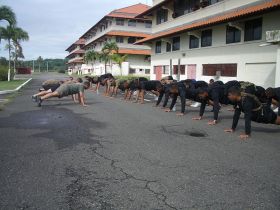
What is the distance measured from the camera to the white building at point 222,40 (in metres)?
18.2

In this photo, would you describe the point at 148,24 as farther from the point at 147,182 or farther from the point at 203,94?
the point at 147,182

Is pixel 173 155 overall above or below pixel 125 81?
below

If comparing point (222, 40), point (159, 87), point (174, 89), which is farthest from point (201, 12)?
point (174, 89)

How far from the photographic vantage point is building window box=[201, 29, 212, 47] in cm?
2422

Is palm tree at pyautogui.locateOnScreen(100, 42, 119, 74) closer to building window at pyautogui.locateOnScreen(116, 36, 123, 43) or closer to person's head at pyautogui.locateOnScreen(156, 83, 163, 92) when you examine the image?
building window at pyautogui.locateOnScreen(116, 36, 123, 43)

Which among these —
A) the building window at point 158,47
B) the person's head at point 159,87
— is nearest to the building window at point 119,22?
the building window at point 158,47

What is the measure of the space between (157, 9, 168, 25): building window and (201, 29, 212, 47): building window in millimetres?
9610

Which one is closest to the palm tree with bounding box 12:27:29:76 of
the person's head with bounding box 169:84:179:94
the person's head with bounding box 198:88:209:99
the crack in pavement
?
the person's head with bounding box 169:84:179:94

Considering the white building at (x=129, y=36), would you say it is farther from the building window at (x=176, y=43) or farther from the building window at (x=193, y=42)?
the building window at (x=193, y=42)

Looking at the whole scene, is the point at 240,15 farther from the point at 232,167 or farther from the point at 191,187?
the point at 191,187

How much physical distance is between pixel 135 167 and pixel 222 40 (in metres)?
18.7

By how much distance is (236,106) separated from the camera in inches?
352

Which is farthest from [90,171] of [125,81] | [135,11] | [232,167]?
[135,11]

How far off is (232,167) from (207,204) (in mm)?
1836
